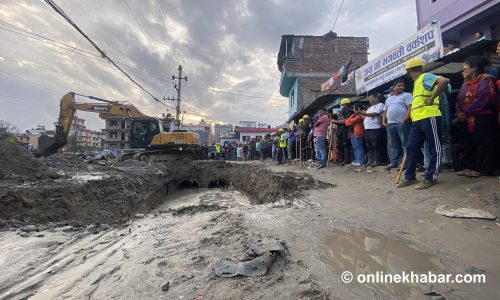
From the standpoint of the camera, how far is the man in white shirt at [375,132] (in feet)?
22.0

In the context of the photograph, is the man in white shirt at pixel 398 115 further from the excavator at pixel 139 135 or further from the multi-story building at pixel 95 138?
the multi-story building at pixel 95 138

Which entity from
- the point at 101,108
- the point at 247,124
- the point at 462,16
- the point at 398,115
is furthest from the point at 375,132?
the point at 247,124

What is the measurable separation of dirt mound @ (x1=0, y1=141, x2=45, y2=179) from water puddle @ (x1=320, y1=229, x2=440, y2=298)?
8.00 meters

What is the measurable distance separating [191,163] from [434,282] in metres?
13.0

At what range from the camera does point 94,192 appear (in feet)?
21.5

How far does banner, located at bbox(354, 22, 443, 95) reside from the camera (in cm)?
620

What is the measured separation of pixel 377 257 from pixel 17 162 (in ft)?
29.8

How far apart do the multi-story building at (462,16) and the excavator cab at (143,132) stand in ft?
42.1

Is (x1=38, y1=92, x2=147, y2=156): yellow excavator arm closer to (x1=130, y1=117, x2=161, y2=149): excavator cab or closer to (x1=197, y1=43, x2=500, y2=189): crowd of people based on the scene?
(x1=130, y1=117, x2=161, y2=149): excavator cab

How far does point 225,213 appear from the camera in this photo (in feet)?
13.1

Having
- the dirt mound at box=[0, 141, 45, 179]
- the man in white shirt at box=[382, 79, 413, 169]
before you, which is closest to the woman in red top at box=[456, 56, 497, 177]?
the man in white shirt at box=[382, 79, 413, 169]

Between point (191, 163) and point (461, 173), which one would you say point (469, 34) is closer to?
point (461, 173)

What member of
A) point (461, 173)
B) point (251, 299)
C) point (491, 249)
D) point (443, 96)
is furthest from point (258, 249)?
point (443, 96)

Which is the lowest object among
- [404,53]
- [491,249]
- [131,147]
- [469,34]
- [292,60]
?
[491,249]
